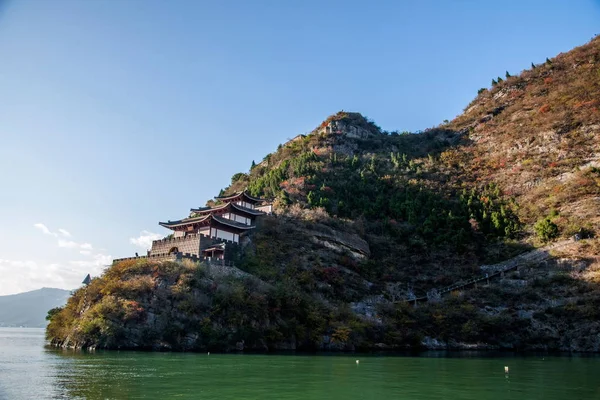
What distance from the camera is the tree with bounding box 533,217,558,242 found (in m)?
56.7

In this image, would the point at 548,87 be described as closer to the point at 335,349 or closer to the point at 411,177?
the point at 411,177

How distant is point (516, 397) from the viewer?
17125 mm

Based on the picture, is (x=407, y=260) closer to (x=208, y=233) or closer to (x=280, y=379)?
(x=208, y=233)

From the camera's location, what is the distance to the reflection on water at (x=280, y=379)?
57.1ft

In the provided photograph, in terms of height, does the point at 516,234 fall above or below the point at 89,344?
above

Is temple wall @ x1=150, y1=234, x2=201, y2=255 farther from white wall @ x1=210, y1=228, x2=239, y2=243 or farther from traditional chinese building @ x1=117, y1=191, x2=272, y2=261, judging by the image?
white wall @ x1=210, y1=228, x2=239, y2=243

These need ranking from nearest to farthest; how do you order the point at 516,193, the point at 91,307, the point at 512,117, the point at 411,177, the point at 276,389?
1. the point at 276,389
2. the point at 91,307
3. the point at 516,193
4. the point at 411,177
5. the point at 512,117

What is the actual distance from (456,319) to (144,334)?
3278 cm

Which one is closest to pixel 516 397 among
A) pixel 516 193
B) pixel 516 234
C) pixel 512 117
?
pixel 516 234

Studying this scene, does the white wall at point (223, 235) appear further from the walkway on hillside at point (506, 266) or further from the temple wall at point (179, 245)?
the walkway on hillside at point (506, 266)

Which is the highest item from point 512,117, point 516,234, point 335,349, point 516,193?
point 512,117

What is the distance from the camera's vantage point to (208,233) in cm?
5234

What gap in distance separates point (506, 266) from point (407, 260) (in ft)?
43.3

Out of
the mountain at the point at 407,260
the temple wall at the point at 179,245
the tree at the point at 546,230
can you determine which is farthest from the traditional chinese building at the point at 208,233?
the tree at the point at 546,230
